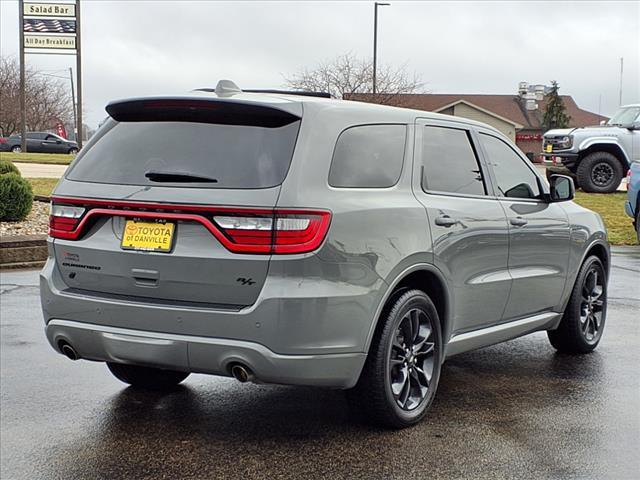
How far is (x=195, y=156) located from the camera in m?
4.50

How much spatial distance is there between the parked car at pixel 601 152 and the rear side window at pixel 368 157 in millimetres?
17767

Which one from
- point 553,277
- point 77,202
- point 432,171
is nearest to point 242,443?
point 77,202

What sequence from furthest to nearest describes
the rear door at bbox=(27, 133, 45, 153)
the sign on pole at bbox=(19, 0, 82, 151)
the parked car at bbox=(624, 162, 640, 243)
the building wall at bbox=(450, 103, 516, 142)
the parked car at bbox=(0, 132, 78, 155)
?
the building wall at bbox=(450, 103, 516, 142), the rear door at bbox=(27, 133, 45, 153), the parked car at bbox=(0, 132, 78, 155), the sign on pole at bbox=(19, 0, 82, 151), the parked car at bbox=(624, 162, 640, 243)

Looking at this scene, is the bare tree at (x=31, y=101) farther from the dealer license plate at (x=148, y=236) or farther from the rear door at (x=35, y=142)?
the dealer license plate at (x=148, y=236)

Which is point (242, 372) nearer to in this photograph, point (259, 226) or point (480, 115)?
point (259, 226)

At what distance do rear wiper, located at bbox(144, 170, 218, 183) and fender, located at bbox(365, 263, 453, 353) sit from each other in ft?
3.43

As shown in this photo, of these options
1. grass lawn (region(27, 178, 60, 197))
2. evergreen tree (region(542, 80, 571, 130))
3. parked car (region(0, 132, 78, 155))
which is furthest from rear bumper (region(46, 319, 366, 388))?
evergreen tree (region(542, 80, 571, 130))

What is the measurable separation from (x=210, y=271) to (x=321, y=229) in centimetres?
56

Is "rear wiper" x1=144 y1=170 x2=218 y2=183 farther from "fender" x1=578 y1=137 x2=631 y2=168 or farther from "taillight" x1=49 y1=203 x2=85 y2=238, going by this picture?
"fender" x1=578 y1=137 x2=631 y2=168

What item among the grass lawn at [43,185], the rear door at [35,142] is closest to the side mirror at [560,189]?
the grass lawn at [43,185]

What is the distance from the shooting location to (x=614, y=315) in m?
8.56

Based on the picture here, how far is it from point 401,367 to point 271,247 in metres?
1.18

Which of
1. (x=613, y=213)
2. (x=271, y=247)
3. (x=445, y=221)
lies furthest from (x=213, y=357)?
(x=613, y=213)

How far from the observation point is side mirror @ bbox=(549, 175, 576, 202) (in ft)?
20.9
